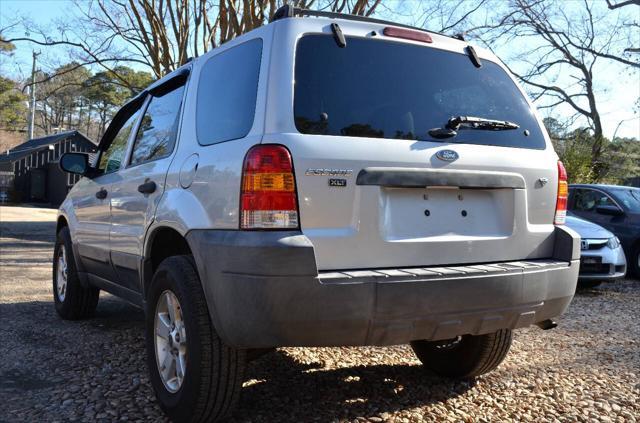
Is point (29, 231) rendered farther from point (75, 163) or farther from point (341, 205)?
point (341, 205)

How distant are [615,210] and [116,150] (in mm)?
8099

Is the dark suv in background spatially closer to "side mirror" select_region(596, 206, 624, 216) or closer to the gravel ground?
"side mirror" select_region(596, 206, 624, 216)

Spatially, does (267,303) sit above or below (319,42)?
below

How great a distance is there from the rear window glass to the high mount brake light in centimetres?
4

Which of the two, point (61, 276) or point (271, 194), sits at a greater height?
point (271, 194)

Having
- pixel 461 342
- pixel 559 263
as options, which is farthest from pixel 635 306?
pixel 559 263

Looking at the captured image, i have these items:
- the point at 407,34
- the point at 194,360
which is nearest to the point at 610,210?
the point at 407,34

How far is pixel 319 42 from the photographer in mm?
2641

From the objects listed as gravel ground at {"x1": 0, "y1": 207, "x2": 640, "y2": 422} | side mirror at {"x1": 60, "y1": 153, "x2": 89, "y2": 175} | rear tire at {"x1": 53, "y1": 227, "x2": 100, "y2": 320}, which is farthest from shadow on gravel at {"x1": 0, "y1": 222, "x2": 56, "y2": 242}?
side mirror at {"x1": 60, "y1": 153, "x2": 89, "y2": 175}

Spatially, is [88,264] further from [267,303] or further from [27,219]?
[27,219]

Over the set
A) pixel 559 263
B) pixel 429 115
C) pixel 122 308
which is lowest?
pixel 122 308

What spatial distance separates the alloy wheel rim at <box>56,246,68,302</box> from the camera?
525 cm

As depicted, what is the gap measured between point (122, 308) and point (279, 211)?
164 inches

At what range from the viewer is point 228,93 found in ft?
9.32
